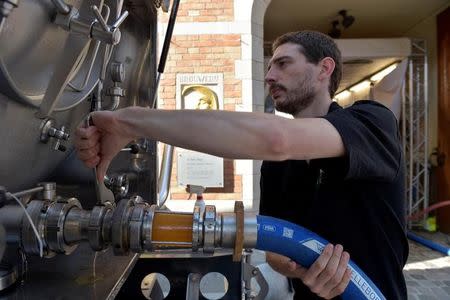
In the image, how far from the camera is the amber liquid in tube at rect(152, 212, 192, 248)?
2.48ft

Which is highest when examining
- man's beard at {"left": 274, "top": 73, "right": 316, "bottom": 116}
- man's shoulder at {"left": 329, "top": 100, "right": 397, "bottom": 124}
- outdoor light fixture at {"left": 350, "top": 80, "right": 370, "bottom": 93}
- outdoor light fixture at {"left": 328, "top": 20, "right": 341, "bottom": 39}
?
outdoor light fixture at {"left": 328, "top": 20, "right": 341, "bottom": 39}

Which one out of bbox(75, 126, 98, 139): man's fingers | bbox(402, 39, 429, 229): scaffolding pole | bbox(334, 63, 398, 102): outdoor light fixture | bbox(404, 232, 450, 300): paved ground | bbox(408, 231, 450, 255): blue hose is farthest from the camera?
bbox(334, 63, 398, 102): outdoor light fixture

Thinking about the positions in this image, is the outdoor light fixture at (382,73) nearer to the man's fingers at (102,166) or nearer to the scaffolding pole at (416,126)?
the scaffolding pole at (416,126)

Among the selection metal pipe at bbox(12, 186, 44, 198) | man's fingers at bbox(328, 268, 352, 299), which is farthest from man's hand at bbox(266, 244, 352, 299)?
metal pipe at bbox(12, 186, 44, 198)

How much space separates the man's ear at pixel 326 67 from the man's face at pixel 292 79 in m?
0.03

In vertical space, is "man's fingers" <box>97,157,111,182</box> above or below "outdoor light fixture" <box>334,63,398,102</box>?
below

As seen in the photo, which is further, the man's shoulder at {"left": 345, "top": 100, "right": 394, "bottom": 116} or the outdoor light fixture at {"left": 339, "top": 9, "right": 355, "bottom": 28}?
the outdoor light fixture at {"left": 339, "top": 9, "right": 355, "bottom": 28}

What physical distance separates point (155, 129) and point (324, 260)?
1.41ft

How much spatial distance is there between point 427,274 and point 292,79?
147 inches

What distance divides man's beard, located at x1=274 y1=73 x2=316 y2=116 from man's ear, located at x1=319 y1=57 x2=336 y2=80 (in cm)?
6

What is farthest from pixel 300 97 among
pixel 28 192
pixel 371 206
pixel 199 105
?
pixel 199 105

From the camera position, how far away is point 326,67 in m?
1.36

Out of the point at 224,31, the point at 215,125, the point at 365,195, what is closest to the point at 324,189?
the point at 365,195

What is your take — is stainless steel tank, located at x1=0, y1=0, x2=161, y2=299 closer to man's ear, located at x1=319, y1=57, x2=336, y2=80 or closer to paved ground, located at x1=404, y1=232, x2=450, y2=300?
man's ear, located at x1=319, y1=57, x2=336, y2=80
